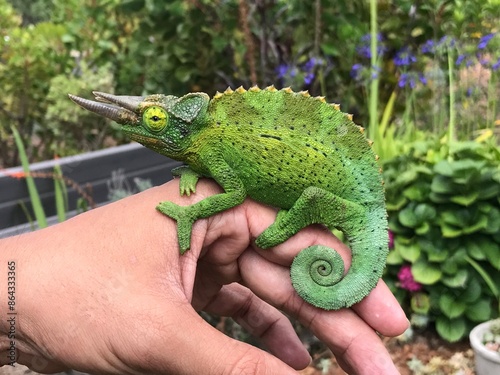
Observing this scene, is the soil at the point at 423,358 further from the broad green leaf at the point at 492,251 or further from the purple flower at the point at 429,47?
the purple flower at the point at 429,47

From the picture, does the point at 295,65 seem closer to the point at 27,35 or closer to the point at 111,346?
the point at 27,35

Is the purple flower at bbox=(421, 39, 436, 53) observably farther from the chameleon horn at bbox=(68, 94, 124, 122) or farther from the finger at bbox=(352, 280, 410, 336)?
the chameleon horn at bbox=(68, 94, 124, 122)

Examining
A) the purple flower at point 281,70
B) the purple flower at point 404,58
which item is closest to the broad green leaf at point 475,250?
the purple flower at point 404,58

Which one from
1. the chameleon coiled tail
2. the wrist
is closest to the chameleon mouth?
the wrist

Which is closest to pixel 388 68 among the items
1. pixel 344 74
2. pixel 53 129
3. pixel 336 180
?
pixel 344 74

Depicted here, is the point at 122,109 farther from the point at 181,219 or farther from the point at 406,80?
the point at 406,80

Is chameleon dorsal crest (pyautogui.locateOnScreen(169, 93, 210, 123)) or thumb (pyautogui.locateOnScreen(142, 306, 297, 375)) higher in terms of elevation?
chameleon dorsal crest (pyautogui.locateOnScreen(169, 93, 210, 123))
